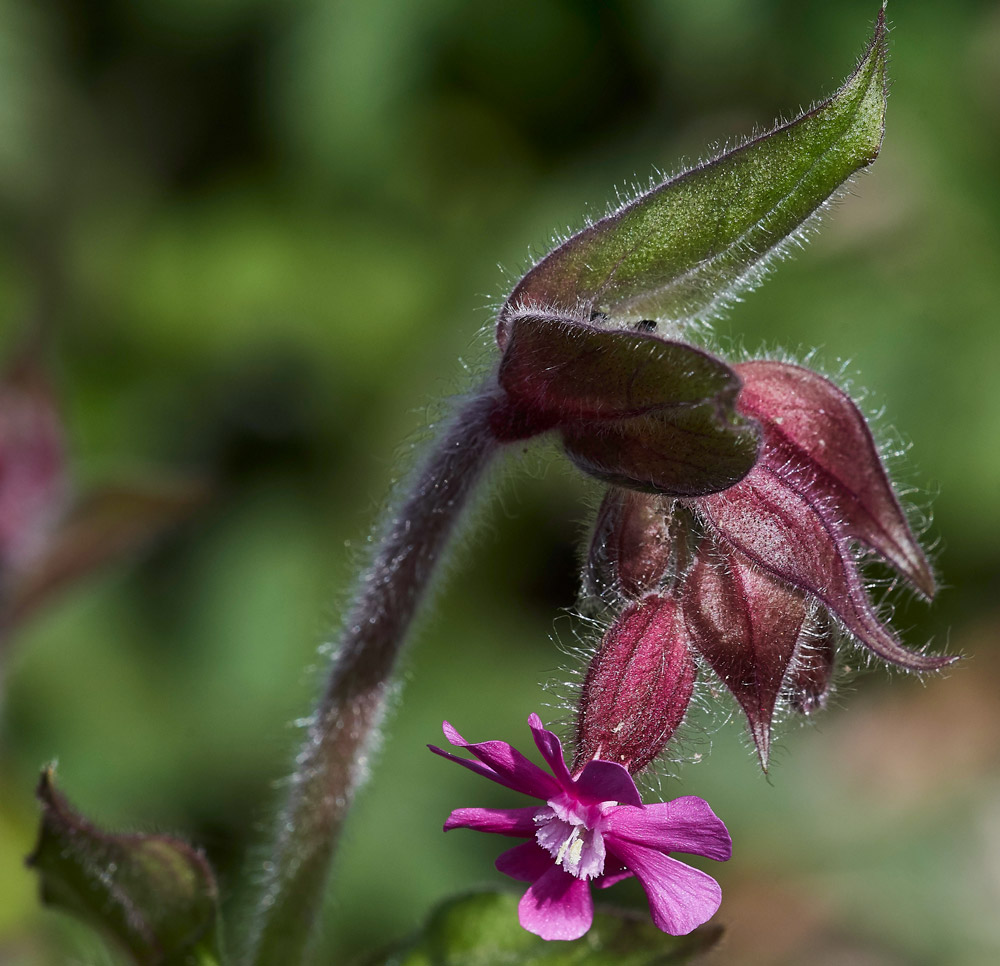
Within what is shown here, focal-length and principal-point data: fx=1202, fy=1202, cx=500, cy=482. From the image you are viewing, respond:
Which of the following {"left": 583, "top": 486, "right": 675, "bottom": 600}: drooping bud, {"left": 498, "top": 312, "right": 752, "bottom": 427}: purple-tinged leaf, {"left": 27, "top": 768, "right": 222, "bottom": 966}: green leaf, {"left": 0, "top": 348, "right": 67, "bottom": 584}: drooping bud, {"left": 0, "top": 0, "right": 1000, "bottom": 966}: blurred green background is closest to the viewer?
{"left": 498, "top": 312, "right": 752, "bottom": 427}: purple-tinged leaf

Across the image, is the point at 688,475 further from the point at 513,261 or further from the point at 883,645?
the point at 513,261

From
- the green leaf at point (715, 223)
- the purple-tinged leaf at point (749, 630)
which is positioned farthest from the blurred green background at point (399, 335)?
the purple-tinged leaf at point (749, 630)

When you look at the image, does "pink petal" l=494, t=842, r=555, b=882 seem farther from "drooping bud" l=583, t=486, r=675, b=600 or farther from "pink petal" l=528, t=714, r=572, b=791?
"drooping bud" l=583, t=486, r=675, b=600

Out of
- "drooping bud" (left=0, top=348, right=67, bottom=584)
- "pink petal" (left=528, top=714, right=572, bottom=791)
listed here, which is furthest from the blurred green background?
"pink petal" (left=528, top=714, right=572, bottom=791)

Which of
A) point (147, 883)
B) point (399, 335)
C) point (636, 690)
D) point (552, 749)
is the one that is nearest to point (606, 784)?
point (552, 749)

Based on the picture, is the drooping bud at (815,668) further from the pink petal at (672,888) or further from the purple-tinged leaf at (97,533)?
the purple-tinged leaf at (97,533)

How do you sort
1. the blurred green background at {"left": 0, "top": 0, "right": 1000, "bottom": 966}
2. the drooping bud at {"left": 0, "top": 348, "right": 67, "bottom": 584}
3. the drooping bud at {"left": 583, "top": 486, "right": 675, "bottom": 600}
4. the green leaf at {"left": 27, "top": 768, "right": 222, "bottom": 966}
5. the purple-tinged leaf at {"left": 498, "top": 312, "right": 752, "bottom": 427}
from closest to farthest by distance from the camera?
the purple-tinged leaf at {"left": 498, "top": 312, "right": 752, "bottom": 427}
the drooping bud at {"left": 583, "top": 486, "right": 675, "bottom": 600}
the green leaf at {"left": 27, "top": 768, "right": 222, "bottom": 966}
the drooping bud at {"left": 0, "top": 348, "right": 67, "bottom": 584}
the blurred green background at {"left": 0, "top": 0, "right": 1000, "bottom": 966}

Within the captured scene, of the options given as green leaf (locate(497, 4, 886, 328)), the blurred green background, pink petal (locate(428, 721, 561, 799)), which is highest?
green leaf (locate(497, 4, 886, 328))

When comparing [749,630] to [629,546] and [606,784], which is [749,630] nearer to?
[629,546]
